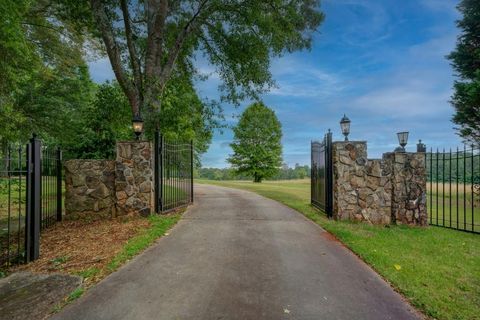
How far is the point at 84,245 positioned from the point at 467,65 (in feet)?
52.8

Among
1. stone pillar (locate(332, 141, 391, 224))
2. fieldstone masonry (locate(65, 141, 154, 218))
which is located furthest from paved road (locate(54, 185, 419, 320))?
fieldstone masonry (locate(65, 141, 154, 218))

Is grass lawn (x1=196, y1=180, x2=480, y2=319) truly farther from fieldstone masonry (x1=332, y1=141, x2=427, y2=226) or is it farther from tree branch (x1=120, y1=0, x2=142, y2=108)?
tree branch (x1=120, y1=0, x2=142, y2=108)

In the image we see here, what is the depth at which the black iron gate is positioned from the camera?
8.16 metres

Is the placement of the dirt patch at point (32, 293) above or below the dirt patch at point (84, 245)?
above

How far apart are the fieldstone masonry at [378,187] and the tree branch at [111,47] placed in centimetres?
688

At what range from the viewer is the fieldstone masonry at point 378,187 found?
7.79 metres

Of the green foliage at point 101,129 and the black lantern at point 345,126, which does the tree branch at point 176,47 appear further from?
the black lantern at point 345,126

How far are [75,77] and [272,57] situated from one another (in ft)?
49.6

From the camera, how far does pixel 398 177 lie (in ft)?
25.8

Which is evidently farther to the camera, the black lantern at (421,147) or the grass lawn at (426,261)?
the black lantern at (421,147)

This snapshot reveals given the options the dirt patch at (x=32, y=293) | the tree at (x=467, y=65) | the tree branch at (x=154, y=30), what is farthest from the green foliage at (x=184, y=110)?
the tree at (x=467, y=65)

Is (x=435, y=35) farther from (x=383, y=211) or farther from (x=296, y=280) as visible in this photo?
(x=296, y=280)

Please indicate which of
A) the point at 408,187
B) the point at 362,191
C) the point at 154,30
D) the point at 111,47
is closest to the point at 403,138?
the point at 408,187

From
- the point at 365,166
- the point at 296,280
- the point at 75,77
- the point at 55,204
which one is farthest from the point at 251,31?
the point at 75,77
